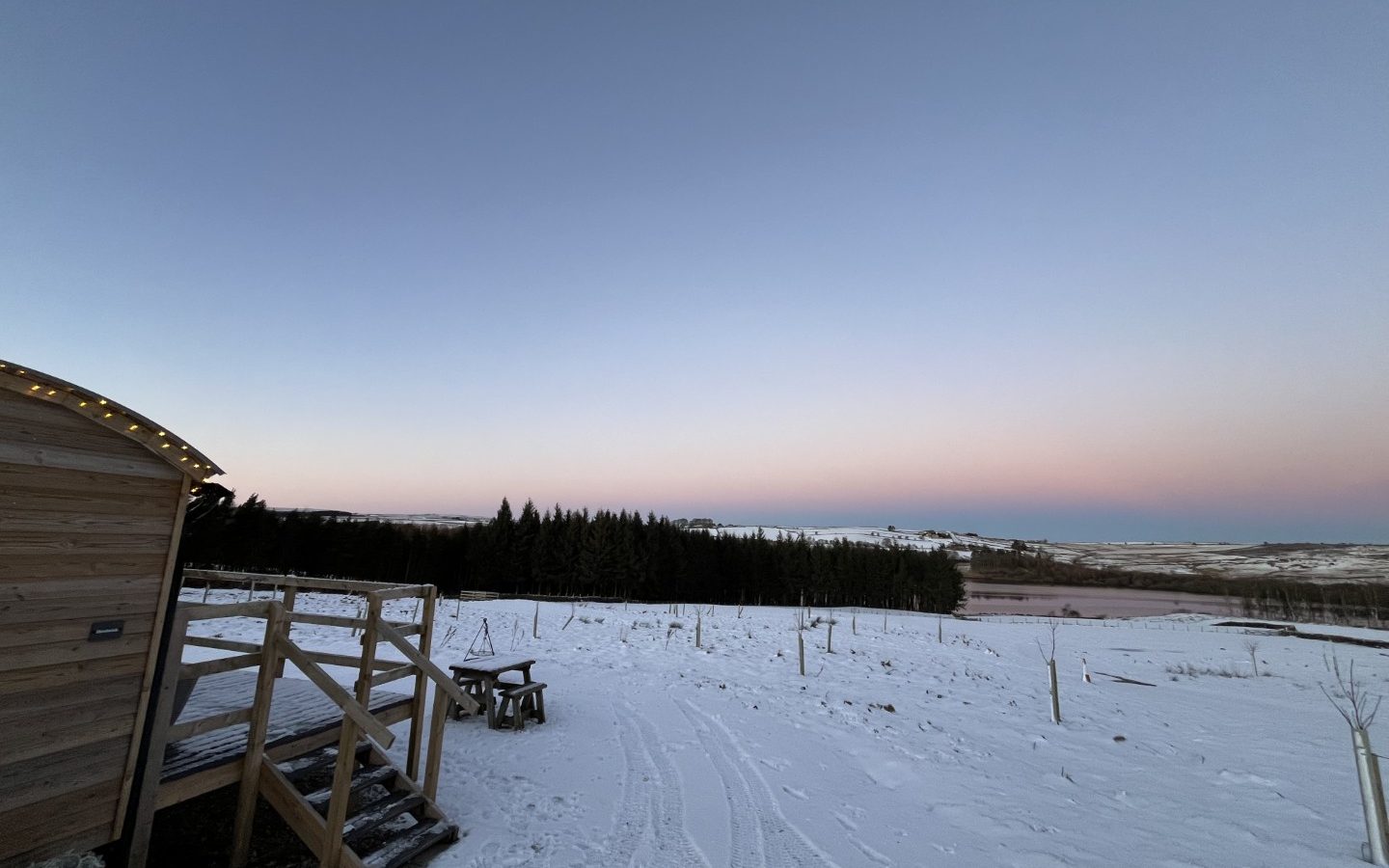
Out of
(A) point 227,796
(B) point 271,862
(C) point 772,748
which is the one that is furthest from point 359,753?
(C) point 772,748

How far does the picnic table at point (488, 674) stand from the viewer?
8664 mm

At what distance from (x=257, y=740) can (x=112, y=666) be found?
130 cm

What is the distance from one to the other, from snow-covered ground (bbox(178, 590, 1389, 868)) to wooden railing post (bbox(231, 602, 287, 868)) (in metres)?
1.70

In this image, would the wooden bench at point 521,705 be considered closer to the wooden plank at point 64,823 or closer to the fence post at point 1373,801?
the wooden plank at point 64,823

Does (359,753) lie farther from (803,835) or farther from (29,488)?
(803,835)

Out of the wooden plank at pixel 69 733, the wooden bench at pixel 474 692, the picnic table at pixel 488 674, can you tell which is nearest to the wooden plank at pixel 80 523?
the wooden plank at pixel 69 733

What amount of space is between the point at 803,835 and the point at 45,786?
19.8 ft

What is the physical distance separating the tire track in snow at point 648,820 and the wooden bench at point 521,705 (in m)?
1.61

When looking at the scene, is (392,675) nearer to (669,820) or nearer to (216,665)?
(216,665)

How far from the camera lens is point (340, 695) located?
4.72 m

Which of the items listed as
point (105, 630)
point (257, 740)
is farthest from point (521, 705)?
point (105, 630)

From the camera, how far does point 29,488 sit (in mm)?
3906

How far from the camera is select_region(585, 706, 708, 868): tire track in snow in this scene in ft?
16.9

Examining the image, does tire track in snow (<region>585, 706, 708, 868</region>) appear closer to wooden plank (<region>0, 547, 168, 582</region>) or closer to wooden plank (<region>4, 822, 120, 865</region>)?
wooden plank (<region>4, 822, 120, 865</region>)
